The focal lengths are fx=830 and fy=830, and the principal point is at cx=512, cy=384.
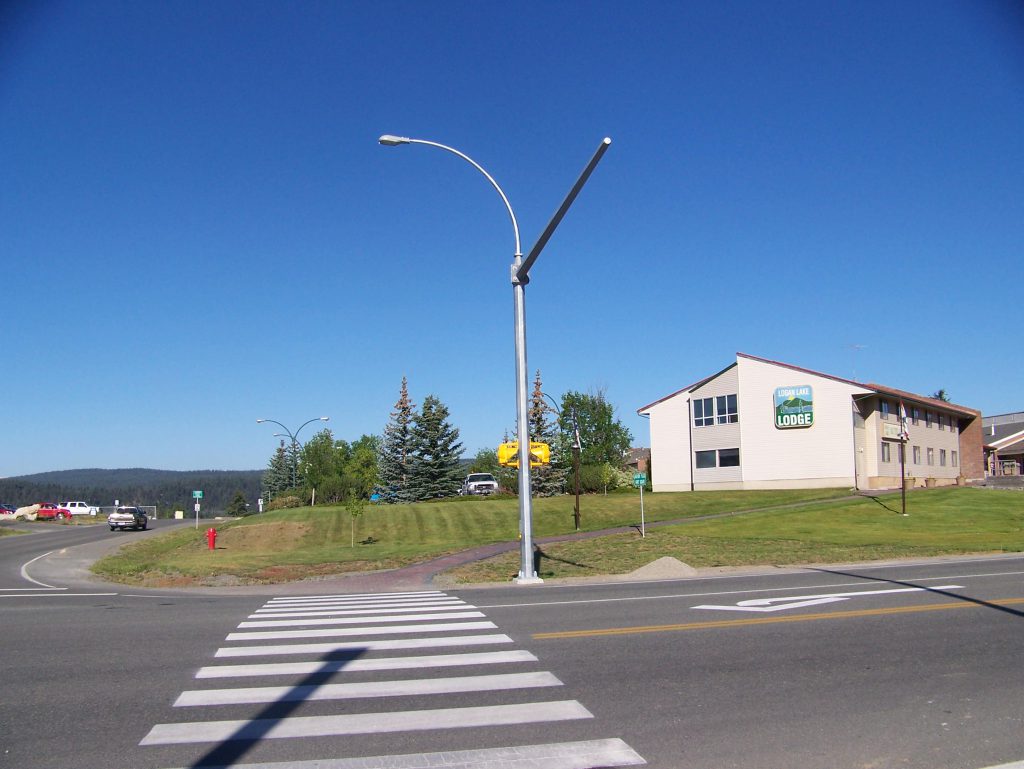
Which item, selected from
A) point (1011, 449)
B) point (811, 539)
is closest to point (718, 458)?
point (811, 539)

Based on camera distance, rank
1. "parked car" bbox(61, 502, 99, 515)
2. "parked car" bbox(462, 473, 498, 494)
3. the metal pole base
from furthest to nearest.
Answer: "parked car" bbox(61, 502, 99, 515)
"parked car" bbox(462, 473, 498, 494)
the metal pole base

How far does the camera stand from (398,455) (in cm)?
7738

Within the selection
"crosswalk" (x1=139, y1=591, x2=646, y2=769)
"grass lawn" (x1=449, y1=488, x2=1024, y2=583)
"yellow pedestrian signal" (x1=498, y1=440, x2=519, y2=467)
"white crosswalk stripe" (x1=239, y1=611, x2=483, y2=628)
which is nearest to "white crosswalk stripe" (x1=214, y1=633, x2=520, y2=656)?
"crosswalk" (x1=139, y1=591, x2=646, y2=769)

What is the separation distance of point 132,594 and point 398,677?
37.9 feet

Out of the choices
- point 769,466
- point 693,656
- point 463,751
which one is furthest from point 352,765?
point 769,466

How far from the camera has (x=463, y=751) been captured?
575 centimetres

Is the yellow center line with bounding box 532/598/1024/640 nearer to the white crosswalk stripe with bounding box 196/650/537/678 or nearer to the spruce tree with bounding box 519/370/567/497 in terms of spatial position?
the white crosswalk stripe with bounding box 196/650/537/678

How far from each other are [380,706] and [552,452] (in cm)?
7226

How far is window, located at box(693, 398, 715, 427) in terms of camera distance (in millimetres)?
53062

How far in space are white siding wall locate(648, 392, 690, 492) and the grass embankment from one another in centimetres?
458

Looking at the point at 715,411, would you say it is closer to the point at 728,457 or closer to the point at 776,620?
the point at 728,457

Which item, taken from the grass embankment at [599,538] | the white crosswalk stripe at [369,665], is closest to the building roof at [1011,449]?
the grass embankment at [599,538]

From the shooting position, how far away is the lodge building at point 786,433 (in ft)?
158

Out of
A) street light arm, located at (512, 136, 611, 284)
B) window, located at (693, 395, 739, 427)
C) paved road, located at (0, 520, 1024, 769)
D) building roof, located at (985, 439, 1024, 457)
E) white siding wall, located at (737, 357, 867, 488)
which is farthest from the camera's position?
building roof, located at (985, 439, 1024, 457)
